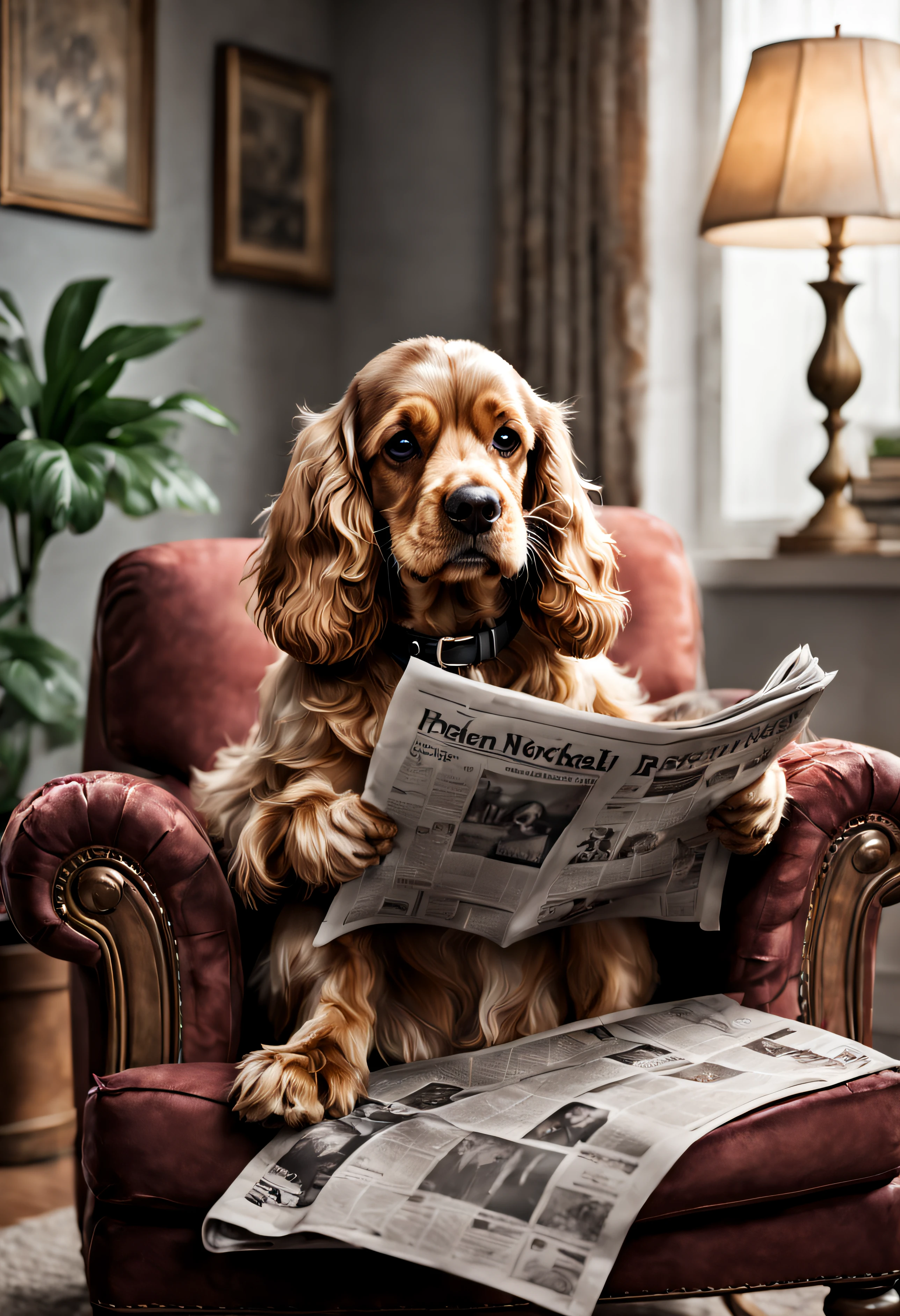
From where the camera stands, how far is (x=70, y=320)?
2.38 m

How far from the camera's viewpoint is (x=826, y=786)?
1365 mm

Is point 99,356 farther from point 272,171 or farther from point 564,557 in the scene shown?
point 564,557

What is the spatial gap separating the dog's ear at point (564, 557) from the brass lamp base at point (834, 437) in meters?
1.11

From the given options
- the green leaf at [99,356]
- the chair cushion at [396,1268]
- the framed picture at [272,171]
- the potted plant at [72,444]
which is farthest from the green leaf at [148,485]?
the chair cushion at [396,1268]

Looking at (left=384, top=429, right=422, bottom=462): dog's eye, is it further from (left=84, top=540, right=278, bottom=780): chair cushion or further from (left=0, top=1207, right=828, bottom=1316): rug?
(left=0, top=1207, right=828, bottom=1316): rug

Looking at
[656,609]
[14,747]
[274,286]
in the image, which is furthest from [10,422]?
[656,609]

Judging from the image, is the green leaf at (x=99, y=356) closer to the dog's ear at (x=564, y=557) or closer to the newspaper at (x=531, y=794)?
the dog's ear at (x=564, y=557)

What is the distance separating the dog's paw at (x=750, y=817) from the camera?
1.28 meters

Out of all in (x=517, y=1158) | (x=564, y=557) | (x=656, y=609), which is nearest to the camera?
(x=517, y=1158)

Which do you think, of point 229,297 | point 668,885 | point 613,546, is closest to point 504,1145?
point 668,885

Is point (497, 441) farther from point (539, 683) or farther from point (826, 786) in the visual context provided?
point (826, 786)

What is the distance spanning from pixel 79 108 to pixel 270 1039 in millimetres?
2318

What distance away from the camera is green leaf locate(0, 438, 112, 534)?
83.9 inches

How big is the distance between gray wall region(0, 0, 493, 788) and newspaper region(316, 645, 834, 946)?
179 centimetres
